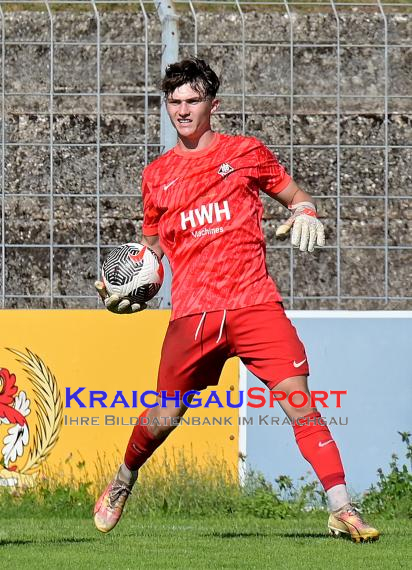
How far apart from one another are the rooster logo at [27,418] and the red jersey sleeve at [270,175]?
2.22m

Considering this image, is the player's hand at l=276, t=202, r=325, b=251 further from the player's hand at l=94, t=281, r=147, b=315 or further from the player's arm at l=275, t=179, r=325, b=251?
the player's hand at l=94, t=281, r=147, b=315

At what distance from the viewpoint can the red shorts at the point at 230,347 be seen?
5.61 m

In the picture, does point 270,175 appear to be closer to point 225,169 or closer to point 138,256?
point 225,169

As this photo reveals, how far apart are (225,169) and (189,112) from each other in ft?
1.02

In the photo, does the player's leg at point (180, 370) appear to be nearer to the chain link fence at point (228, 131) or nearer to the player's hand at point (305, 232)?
the player's hand at point (305, 232)

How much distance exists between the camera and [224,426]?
7.48 metres

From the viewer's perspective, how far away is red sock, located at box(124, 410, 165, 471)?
234 inches

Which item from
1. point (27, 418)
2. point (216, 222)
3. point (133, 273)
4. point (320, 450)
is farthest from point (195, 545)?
point (27, 418)

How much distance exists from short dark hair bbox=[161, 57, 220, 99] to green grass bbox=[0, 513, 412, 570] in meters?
1.99

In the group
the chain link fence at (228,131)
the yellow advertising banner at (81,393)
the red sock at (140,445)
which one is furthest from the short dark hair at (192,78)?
the chain link fence at (228,131)

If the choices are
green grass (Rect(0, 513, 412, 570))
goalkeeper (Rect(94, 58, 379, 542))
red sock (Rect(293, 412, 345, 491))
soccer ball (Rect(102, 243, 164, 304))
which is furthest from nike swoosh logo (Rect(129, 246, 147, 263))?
green grass (Rect(0, 513, 412, 570))

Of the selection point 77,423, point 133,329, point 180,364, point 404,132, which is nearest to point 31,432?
point 77,423

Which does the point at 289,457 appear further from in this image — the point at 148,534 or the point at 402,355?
the point at 148,534

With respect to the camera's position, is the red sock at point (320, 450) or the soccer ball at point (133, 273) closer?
the red sock at point (320, 450)
